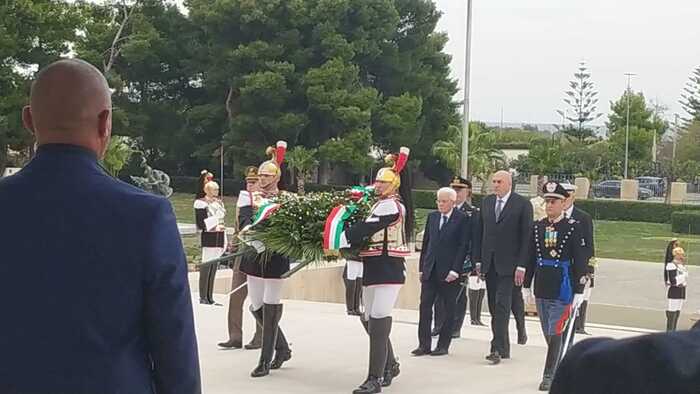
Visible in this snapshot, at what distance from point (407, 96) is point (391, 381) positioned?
37.9 metres

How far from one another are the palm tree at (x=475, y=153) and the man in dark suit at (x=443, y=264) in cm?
3706

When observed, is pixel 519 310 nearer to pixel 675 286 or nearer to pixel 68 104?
pixel 675 286

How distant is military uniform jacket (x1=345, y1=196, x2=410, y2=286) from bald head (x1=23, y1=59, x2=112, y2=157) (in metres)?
4.81

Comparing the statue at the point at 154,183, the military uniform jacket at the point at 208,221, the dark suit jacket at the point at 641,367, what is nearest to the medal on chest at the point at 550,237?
the military uniform jacket at the point at 208,221

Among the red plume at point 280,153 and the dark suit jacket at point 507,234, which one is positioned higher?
the red plume at point 280,153

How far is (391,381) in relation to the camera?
8062 millimetres

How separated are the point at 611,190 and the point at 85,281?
5590 centimetres

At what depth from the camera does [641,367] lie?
3.91 feet

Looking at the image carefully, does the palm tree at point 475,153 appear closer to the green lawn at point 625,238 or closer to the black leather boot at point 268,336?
the green lawn at point 625,238

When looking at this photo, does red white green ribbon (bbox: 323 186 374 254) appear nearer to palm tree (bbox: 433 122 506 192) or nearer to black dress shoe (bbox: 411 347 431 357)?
black dress shoe (bbox: 411 347 431 357)

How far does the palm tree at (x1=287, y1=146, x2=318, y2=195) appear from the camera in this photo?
42281 millimetres

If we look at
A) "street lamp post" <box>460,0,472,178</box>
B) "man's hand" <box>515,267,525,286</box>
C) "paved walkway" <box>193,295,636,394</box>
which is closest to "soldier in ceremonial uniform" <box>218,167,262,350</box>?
"paved walkway" <box>193,295,636,394</box>

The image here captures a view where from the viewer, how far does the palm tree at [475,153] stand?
4791 cm

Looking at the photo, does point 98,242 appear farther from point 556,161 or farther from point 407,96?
point 556,161
